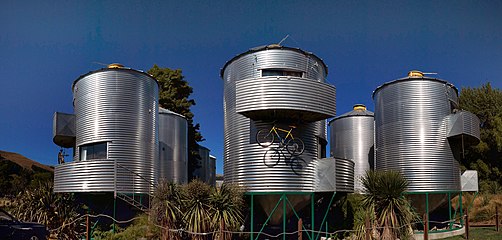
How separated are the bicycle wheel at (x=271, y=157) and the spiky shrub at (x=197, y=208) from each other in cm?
330

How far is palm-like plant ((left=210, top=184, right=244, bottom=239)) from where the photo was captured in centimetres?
2008

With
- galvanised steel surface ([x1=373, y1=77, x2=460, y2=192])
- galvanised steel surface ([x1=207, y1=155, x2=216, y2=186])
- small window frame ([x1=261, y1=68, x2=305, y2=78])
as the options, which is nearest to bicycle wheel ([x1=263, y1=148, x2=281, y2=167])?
small window frame ([x1=261, y1=68, x2=305, y2=78])

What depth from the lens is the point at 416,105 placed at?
93.8 feet

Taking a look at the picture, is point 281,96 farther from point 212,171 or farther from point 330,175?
point 212,171

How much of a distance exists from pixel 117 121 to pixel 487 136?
37027mm

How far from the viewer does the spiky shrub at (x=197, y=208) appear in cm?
1988

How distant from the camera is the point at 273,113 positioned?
21.6m

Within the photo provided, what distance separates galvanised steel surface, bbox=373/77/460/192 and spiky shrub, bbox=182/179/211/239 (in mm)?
A: 14674

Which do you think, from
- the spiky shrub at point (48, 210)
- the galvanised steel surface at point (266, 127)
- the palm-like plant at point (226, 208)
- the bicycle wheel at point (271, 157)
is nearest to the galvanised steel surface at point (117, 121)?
the spiky shrub at point (48, 210)

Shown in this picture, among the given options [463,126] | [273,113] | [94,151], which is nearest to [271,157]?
[273,113]

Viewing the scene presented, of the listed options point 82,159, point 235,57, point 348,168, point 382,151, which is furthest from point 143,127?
point 382,151

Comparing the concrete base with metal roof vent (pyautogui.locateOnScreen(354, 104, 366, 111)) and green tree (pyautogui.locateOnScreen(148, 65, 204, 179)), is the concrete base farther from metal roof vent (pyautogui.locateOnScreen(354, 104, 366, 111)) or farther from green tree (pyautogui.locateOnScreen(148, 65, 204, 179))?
green tree (pyautogui.locateOnScreen(148, 65, 204, 179))

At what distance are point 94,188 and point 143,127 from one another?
4854 mm

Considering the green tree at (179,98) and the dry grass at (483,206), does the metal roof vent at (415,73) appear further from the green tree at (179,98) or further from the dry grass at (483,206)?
the green tree at (179,98)
